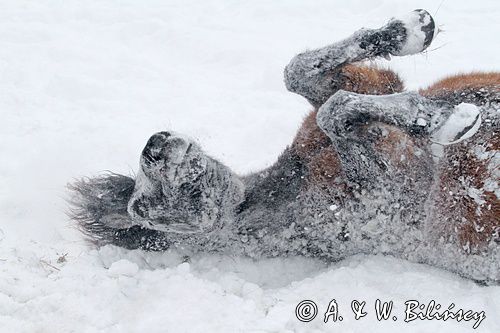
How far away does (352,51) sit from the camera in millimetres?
3305

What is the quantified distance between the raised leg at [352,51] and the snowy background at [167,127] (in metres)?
1.15

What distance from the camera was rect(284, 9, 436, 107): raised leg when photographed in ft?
10.4

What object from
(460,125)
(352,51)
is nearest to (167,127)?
(352,51)

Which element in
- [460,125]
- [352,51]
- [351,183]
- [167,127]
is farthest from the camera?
[167,127]

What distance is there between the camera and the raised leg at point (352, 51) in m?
3.17

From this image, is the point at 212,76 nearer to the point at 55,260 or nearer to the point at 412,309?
the point at 55,260

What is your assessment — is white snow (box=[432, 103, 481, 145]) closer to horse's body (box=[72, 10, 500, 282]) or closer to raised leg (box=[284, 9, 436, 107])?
horse's body (box=[72, 10, 500, 282])

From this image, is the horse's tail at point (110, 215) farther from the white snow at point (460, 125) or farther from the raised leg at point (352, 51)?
the white snow at point (460, 125)

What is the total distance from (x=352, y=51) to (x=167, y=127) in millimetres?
2501

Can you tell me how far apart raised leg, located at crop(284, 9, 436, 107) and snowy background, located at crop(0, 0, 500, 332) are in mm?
1148

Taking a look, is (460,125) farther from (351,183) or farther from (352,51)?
(352,51)

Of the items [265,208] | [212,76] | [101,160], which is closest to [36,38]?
[212,76]

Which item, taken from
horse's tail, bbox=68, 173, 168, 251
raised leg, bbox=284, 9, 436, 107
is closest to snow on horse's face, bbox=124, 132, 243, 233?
horse's tail, bbox=68, 173, 168, 251

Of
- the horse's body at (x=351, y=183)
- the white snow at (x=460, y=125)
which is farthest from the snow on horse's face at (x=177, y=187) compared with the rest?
the white snow at (x=460, y=125)
